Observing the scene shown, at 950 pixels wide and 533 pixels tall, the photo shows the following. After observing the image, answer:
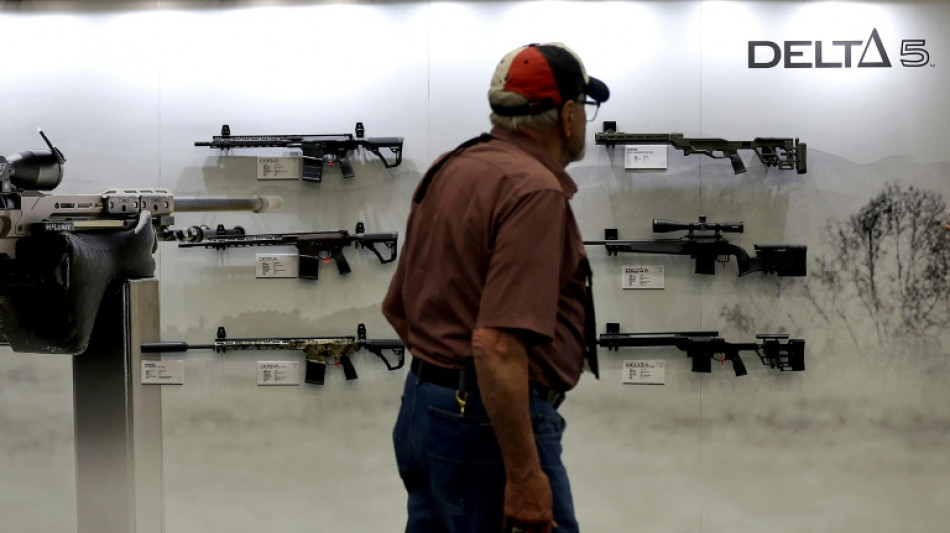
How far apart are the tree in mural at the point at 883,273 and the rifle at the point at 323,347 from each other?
2.40 metres

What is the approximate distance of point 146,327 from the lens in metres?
5.29

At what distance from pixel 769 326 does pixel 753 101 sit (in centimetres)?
127

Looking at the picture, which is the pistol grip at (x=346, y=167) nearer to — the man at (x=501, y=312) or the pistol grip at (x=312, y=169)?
the pistol grip at (x=312, y=169)

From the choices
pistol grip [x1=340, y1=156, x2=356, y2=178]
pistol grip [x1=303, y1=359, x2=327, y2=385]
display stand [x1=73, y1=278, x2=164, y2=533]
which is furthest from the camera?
pistol grip [x1=303, y1=359, x2=327, y2=385]

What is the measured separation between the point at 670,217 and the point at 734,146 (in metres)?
0.52

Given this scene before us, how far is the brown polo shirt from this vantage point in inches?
94.7

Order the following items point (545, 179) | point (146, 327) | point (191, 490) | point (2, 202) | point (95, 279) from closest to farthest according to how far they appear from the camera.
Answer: point (545, 179), point (2, 202), point (95, 279), point (146, 327), point (191, 490)

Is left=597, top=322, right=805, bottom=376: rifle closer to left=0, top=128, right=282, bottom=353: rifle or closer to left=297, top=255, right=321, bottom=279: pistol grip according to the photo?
Answer: left=297, top=255, right=321, bottom=279: pistol grip

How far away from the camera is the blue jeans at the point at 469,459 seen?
2.51 m

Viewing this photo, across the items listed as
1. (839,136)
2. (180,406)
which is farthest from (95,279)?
(839,136)

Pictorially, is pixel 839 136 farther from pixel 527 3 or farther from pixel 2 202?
pixel 2 202

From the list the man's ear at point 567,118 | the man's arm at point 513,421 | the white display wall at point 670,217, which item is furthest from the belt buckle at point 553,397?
the white display wall at point 670,217

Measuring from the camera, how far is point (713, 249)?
530 cm

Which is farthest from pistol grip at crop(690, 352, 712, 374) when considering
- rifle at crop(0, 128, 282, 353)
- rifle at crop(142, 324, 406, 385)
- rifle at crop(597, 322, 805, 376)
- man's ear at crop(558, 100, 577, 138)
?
rifle at crop(0, 128, 282, 353)
